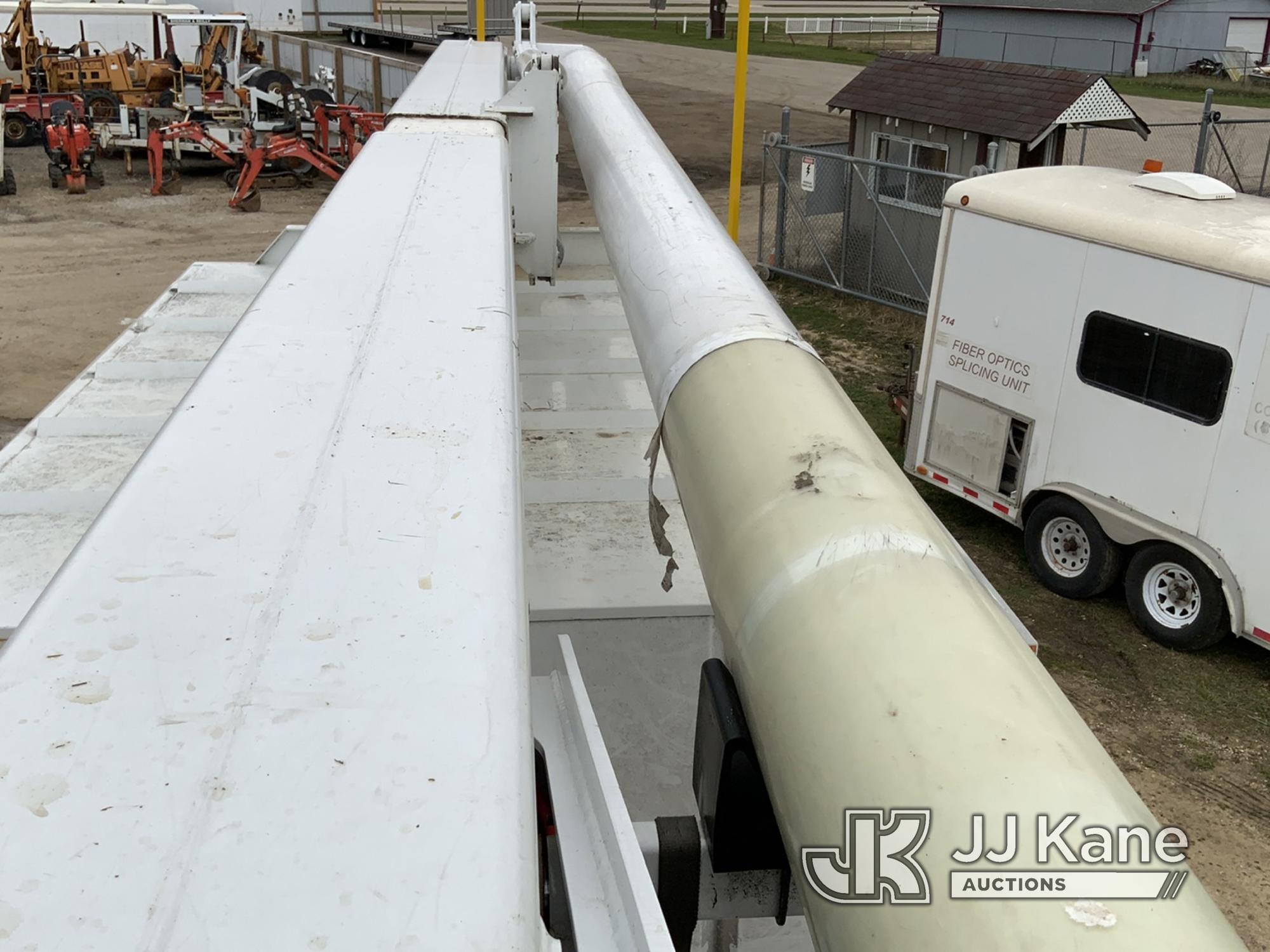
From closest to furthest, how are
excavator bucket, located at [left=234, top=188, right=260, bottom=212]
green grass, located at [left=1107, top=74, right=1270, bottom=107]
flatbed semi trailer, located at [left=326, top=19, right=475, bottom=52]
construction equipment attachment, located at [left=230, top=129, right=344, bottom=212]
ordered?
construction equipment attachment, located at [left=230, top=129, right=344, bottom=212] < excavator bucket, located at [left=234, top=188, right=260, bottom=212] < green grass, located at [left=1107, top=74, right=1270, bottom=107] < flatbed semi trailer, located at [left=326, top=19, right=475, bottom=52]

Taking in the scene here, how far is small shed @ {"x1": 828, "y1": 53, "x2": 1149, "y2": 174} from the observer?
1345 cm

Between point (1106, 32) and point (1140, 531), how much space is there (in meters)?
35.4

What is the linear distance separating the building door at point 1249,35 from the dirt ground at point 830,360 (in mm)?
19911

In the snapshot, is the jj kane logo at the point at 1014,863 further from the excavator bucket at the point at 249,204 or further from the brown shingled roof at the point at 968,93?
the excavator bucket at the point at 249,204

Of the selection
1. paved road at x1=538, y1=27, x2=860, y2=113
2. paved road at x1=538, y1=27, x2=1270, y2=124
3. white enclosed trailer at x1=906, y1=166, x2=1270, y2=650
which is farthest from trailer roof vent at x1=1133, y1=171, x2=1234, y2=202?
paved road at x1=538, y1=27, x2=860, y2=113

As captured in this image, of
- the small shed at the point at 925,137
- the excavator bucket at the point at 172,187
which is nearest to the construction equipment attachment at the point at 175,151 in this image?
the excavator bucket at the point at 172,187

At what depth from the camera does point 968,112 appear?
14.0m

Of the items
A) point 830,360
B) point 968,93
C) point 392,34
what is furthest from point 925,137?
point 392,34

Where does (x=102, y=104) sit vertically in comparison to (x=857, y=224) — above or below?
above

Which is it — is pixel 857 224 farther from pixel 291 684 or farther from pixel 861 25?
pixel 861 25

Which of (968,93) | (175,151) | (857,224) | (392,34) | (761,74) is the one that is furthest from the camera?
(392,34)

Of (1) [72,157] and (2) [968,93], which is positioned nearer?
(2) [968,93]

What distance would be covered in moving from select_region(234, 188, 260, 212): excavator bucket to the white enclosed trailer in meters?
14.4

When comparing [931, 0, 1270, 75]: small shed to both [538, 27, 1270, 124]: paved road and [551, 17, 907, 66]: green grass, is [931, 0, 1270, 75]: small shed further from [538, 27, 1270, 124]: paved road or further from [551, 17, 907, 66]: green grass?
[551, 17, 907, 66]: green grass
